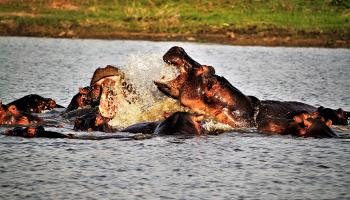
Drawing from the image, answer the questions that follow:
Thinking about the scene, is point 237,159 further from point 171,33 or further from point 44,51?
point 171,33

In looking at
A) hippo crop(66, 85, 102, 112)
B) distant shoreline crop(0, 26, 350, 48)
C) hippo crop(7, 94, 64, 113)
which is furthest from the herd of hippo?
distant shoreline crop(0, 26, 350, 48)

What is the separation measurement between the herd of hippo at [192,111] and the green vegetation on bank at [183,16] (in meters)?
26.2

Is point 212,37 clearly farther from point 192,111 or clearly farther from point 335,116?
point 192,111

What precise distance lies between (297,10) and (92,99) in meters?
28.8

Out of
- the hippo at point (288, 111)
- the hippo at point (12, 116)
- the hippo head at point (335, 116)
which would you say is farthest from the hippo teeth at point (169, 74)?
the hippo head at point (335, 116)

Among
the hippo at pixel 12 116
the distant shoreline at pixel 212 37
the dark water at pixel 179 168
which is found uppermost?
the distant shoreline at pixel 212 37

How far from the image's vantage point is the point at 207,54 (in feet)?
115

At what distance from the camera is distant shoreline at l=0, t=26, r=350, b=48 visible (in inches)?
1550

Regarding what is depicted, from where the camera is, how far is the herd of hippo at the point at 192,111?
1366 cm

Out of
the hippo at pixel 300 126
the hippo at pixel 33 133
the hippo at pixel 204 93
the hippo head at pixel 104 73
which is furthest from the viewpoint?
the hippo at pixel 204 93

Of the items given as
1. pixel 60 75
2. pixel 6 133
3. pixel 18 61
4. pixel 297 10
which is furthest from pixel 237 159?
pixel 297 10

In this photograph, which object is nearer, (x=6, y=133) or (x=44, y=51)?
(x=6, y=133)

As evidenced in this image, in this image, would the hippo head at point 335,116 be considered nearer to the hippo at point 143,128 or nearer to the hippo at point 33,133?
the hippo at point 143,128

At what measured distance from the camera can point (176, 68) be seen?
561 inches
